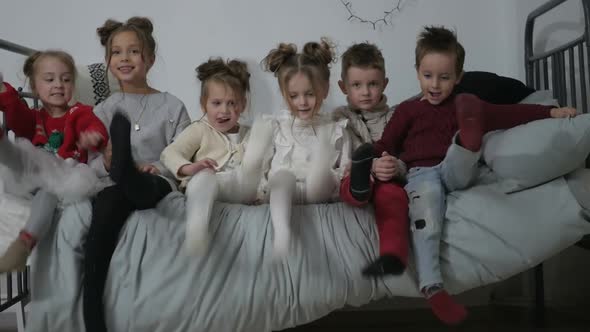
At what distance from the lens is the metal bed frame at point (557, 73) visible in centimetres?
165

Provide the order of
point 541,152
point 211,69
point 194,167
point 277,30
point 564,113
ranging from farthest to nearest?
point 277,30
point 211,69
point 194,167
point 564,113
point 541,152

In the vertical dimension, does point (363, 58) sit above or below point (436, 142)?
A: above

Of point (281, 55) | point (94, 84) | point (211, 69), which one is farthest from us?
point (94, 84)

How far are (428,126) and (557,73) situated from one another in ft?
2.18

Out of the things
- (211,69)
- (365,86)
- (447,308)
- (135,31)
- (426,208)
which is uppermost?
(135,31)

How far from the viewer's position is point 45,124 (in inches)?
62.6

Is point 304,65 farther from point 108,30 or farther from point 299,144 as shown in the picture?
point 108,30

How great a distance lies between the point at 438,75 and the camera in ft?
4.81

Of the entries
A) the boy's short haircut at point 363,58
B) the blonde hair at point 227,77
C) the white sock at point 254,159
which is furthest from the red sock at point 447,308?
the blonde hair at point 227,77

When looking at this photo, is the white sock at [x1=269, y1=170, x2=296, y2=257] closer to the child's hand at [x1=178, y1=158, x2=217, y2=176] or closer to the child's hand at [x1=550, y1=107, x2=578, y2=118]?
the child's hand at [x1=178, y1=158, x2=217, y2=176]

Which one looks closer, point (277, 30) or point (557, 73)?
point (557, 73)

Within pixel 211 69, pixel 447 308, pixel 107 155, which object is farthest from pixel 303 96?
pixel 447 308

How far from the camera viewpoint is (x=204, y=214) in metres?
1.17

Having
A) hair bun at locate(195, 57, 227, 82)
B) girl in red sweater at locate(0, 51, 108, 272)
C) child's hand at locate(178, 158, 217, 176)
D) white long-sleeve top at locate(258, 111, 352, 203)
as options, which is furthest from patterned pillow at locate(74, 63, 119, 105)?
white long-sleeve top at locate(258, 111, 352, 203)
